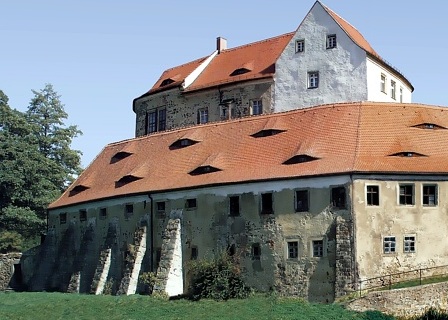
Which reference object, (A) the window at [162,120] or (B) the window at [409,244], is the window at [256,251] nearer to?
(B) the window at [409,244]

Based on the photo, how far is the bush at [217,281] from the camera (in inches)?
1560

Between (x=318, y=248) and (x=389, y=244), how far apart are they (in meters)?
3.64

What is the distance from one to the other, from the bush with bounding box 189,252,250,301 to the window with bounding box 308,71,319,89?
1612cm

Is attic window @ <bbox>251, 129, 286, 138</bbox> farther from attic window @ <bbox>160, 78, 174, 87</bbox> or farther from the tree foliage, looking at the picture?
the tree foliage

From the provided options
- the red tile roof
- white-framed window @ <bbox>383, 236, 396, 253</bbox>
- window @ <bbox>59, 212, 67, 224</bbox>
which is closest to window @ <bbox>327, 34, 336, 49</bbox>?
the red tile roof

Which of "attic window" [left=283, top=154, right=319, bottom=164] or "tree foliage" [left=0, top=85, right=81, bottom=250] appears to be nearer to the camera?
"attic window" [left=283, top=154, right=319, bottom=164]

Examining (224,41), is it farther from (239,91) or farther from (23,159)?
(23,159)

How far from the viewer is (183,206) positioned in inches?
1800

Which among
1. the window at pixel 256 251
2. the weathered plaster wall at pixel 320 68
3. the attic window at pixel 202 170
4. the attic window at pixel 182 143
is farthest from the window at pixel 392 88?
the window at pixel 256 251

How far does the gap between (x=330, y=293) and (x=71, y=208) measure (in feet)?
74.3

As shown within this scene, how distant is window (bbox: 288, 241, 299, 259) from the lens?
40.6m

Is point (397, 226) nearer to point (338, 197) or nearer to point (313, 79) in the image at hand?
point (338, 197)

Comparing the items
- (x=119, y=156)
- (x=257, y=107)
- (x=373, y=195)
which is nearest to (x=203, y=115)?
(x=257, y=107)

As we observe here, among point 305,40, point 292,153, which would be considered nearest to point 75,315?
point 292,153
